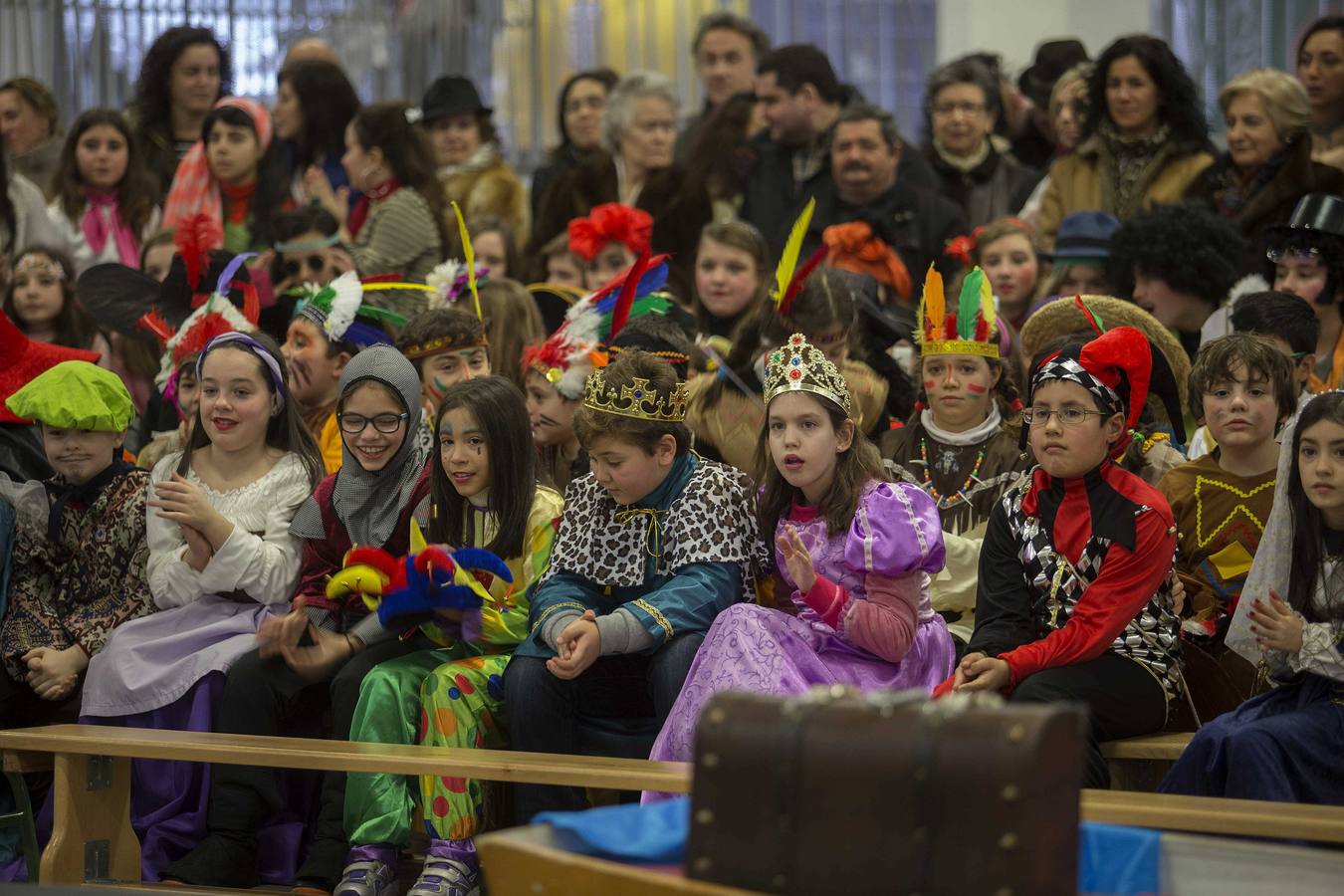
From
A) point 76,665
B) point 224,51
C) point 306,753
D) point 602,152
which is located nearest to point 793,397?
point 306,753

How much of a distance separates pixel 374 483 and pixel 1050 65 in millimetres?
4242

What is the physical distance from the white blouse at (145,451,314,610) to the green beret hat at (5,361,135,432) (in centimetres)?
22

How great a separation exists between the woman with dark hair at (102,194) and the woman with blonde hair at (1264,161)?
4.19 metres

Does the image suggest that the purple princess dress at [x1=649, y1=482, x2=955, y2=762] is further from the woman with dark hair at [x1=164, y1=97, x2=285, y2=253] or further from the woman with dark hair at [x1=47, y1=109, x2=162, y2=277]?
the woman with dark hair at [x1=47, y1=109, x2=162, y2=277]

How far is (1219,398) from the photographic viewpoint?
4082 millimetres

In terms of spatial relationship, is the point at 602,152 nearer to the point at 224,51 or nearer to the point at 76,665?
the point at 224,51

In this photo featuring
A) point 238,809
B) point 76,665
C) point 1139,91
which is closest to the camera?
point 238,809

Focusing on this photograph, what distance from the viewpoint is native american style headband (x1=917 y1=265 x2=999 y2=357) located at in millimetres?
4484

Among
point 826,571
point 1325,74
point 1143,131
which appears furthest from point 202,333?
point 1325,74

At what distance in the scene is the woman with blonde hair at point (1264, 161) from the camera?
558 cm

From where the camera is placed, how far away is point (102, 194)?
7.06 m

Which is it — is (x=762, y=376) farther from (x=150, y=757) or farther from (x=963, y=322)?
(x=150, y=757)

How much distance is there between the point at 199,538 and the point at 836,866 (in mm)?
2553

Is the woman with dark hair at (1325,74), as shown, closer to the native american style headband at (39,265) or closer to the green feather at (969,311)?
the green feather at (969,311)
